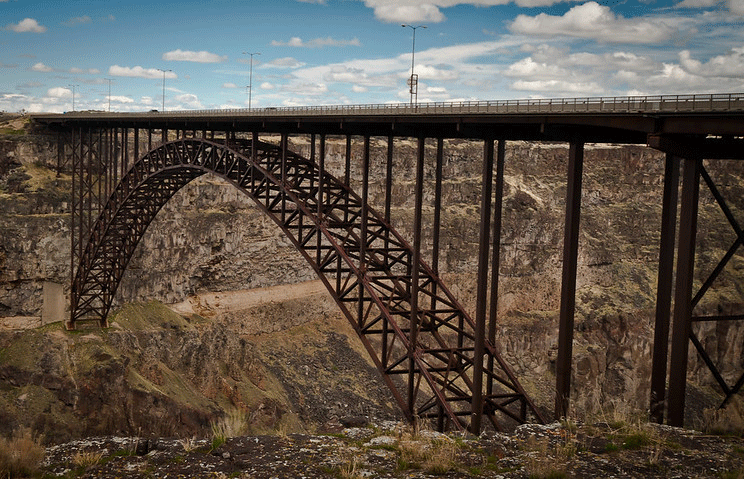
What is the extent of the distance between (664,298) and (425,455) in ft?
17.2

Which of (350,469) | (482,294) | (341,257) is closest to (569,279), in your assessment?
(482,294)

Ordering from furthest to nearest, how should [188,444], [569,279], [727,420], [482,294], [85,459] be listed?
[482,294] → [569,279] → [727,420] → [188,444] → [85,459]

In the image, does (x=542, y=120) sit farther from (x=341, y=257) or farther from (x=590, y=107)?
(x=341, y=257)

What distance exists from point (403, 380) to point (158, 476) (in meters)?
44.8

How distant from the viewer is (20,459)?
1176 cm

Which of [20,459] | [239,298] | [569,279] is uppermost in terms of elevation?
[569,279]

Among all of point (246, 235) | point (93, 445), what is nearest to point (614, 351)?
point (246, 235)

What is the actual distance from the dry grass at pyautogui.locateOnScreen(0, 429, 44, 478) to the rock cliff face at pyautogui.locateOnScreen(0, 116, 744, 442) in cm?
2396

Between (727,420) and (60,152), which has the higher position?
(60,152)

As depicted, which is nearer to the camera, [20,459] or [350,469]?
[350,469]

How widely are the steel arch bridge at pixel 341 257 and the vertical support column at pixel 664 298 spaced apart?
4.31 m

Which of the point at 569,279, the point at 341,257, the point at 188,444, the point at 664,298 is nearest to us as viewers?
the point at 188,444

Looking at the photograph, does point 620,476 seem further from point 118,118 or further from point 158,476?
point 118,118

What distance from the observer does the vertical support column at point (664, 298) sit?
507 inches
